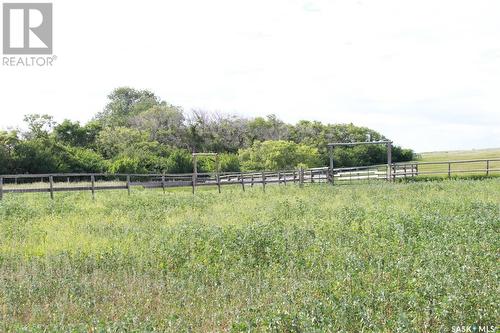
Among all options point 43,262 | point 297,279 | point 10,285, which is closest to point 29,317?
point 10,285

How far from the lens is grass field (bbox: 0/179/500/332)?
21.0ft

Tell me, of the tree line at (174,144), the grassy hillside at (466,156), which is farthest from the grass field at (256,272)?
the grassy hillside at (466,156)

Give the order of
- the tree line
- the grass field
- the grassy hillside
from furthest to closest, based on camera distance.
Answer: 1. the grassy hillside
2. the tree line
3. the grass field

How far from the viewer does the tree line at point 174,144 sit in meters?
45.0

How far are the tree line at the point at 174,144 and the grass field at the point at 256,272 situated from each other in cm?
3009

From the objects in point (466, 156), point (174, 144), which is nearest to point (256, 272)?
point (174, 144)

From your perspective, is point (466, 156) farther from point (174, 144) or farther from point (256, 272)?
point (256, 272)

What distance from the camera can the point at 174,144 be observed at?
60.4 metres

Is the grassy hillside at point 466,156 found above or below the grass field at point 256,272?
above

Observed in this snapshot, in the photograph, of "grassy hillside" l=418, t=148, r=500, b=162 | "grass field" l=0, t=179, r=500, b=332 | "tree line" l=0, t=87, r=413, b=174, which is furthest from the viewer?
"grassy hillside" l=418, t=148, r=500, b=162

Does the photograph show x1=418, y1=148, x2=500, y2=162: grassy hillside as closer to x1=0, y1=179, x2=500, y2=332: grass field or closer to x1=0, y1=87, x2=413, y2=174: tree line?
x1=0, y1=87, x2=413, y2=174: tree line

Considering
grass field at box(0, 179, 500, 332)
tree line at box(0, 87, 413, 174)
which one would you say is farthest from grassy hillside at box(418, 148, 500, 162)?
grass field at box(0, 179, 500, 332)

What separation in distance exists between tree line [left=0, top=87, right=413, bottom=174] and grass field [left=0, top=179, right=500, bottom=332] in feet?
98.7

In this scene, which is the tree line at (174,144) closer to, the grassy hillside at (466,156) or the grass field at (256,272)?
the grassy hillside at (466,156)
